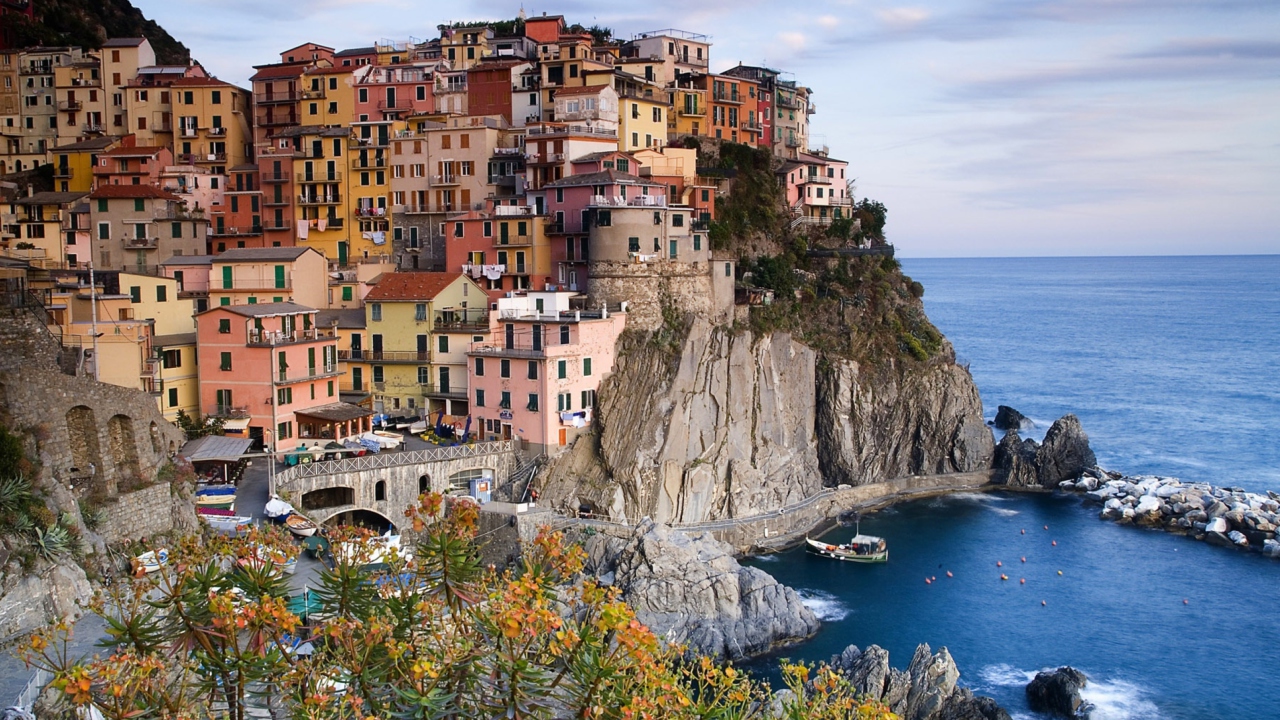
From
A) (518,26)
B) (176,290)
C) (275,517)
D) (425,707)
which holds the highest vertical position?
(518,26)

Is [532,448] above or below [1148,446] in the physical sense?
above

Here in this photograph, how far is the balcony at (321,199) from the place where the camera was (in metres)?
67.4

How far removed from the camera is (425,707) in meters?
14.7

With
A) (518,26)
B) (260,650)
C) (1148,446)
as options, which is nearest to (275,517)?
(260,650)

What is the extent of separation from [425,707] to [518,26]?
72866mm

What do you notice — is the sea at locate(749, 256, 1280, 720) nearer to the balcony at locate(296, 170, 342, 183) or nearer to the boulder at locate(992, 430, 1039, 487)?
the boulder at locate(992, 430, 1039, 487)

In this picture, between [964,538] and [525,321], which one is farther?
[964,538]

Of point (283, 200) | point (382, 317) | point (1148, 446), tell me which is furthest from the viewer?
point (1148, 446)

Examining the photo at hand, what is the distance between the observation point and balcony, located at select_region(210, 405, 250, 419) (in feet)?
161

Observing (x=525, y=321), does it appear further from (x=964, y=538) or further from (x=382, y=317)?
(x=964, y=538)

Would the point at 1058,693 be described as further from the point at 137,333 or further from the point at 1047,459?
the point at 137,333

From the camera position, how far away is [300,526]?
4231 cm

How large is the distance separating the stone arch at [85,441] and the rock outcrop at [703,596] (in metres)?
16.7

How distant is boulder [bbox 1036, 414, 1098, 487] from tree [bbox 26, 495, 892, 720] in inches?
2191
